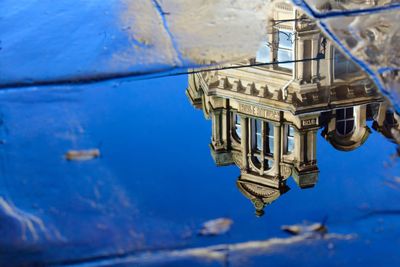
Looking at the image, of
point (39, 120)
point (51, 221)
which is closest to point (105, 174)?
point (51, 221)

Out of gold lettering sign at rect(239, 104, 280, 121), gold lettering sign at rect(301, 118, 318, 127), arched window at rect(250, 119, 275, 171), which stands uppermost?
gold lettering sign at rect(239, 104, 280, 121)

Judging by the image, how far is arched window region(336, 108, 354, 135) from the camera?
461 cm

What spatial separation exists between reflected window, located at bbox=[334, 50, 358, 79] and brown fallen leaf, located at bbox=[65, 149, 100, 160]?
5.59ft

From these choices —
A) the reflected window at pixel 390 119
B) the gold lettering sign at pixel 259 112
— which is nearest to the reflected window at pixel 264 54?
the gold lettering sign at pixel 259 112

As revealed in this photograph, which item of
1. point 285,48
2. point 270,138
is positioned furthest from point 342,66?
point 270,138

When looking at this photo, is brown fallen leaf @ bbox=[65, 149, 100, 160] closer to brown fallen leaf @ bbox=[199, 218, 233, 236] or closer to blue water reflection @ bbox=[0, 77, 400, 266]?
blue water reflection @ bbox=[0, 77, 400, 266]

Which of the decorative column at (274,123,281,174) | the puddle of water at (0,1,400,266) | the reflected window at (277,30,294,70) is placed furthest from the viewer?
the reflected window at (277,30,294,70)

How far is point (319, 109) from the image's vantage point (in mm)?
4855

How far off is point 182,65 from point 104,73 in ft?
1.80

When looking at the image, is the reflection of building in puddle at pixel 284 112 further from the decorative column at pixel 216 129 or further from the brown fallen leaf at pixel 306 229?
the brown fallen leaf at pixel 306 229

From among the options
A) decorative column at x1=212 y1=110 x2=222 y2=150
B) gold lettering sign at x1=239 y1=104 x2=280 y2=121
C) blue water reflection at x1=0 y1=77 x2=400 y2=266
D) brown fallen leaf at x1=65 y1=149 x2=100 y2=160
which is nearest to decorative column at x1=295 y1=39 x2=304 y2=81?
gold lettering sign at x1=239 y1=104 x2=280 y2=121

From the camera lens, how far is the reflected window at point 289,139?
461cm

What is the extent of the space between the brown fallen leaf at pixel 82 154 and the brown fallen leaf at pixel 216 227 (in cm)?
93

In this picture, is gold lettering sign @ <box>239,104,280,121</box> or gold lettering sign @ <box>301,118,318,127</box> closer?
gold lettering sign @ <box>301,118,318,127</box>
